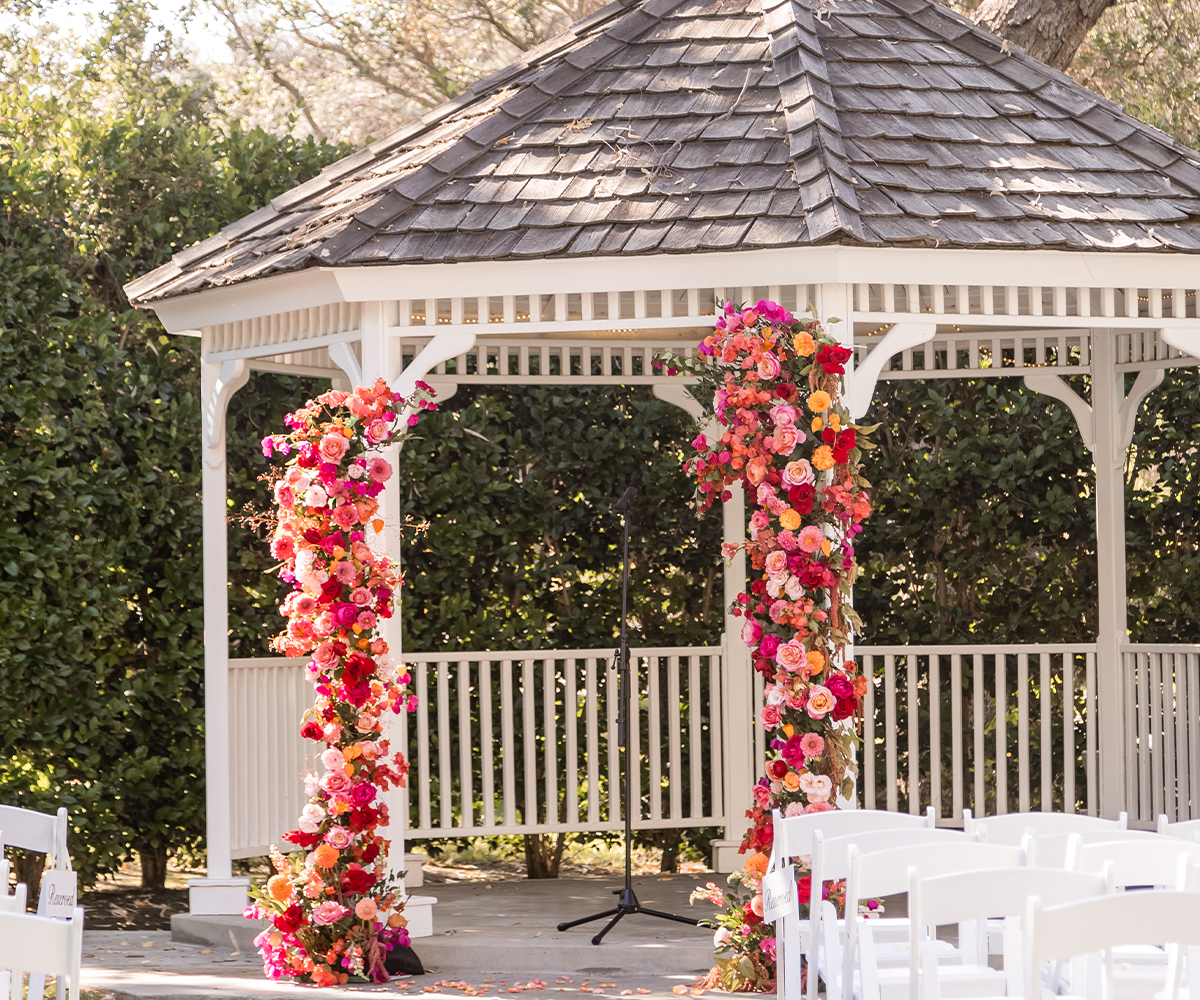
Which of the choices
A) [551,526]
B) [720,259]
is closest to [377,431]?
[720,259]

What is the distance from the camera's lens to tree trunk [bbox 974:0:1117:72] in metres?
10.9

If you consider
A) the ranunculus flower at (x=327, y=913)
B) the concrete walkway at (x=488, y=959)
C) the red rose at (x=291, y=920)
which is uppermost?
the ranunculus flower at (x=327, y=913)

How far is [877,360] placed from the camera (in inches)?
230

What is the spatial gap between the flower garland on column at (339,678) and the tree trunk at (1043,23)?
6821 mm

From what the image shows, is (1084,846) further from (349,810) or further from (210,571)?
(210,571)

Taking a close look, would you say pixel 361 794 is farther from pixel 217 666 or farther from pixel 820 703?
pixel 820 703

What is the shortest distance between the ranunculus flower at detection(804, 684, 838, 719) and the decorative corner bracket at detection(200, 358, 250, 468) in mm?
3159

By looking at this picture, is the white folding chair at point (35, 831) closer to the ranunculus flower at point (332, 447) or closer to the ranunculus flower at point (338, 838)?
the ranunculus flower at point (338, 838)

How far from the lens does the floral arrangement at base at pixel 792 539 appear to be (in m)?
5.57

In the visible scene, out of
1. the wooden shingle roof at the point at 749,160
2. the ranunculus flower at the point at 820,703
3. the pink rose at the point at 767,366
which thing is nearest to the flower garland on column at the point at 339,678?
the wooden shingle roof at the point at 749,160

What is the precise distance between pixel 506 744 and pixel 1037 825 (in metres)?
3.99

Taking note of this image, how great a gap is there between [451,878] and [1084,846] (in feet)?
20.8

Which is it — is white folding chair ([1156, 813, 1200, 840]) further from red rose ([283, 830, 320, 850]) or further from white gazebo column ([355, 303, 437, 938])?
red rose ([283, 830, 320, 850])

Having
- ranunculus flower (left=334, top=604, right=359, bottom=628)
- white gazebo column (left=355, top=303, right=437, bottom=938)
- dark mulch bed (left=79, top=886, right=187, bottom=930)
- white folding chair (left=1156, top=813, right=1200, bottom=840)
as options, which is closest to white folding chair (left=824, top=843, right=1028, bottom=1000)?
white folding chair (left=1156, top=813, right=1200, bottom=840)
